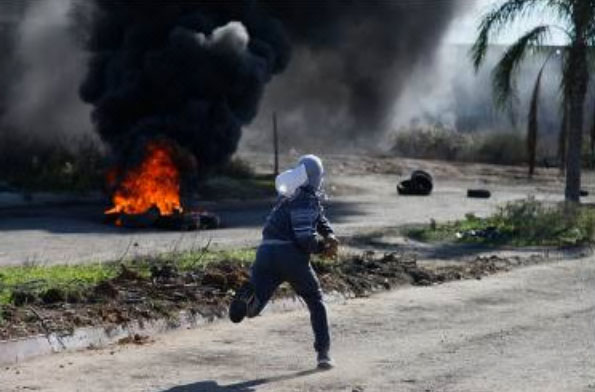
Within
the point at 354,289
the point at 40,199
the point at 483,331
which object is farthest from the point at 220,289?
the point at 40,199

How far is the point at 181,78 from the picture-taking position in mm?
20531

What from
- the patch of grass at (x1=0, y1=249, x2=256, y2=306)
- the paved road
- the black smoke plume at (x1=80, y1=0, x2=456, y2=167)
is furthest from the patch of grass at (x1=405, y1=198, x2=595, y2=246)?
the black smoke plume at (x1=80, y1=0, x2=456, y2=167)

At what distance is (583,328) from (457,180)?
2623 cm

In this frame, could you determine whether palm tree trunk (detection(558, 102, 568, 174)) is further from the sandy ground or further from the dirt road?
the dirt road

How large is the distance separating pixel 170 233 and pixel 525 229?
5.64 m

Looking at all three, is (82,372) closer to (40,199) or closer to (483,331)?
(483,331)

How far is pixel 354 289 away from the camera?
10.4 metres

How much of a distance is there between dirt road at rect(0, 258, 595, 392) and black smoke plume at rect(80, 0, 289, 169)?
10.6m

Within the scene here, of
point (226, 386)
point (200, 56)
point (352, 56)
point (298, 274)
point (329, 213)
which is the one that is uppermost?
point (352, 56)

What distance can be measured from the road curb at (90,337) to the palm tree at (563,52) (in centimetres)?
1024

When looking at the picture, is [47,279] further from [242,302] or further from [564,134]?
[564,134]

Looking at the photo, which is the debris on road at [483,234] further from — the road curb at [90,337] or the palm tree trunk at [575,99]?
the road curb at [90,337]

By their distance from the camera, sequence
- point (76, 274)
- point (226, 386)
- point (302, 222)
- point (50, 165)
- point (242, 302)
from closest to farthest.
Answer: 1. point (226, 386)
2. point (302, 222)
3. point (242, 302)
4. point (76, 274)
5. point (50, 165)

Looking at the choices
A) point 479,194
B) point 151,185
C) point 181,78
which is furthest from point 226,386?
point 479,194
